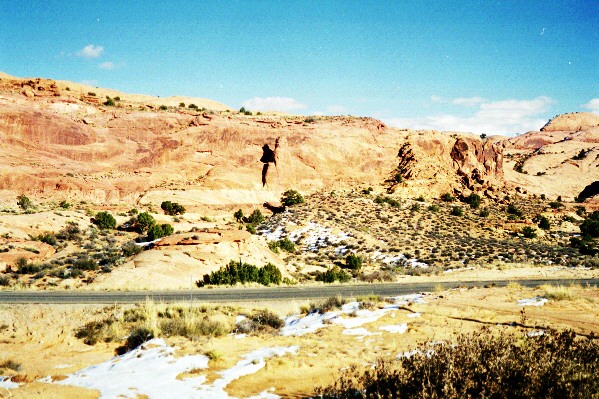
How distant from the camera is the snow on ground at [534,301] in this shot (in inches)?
509

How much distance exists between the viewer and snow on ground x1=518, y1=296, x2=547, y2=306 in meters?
12.9

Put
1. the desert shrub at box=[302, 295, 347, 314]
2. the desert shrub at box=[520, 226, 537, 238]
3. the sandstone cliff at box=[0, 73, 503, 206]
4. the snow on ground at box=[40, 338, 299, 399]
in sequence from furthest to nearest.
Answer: the sandstone cliff at box=[0, 73, 503, 206], the desert shrub at box=[520, 226, 537, 238], the desert shrub at box=[302, 295, 347, 314], the snow on ground at box=[40, 338, 299, 399]

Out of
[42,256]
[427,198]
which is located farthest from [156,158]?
[427,198]

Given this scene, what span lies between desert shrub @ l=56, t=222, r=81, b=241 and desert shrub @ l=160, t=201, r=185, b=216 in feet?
35.9

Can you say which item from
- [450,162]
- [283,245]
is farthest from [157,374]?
[450,162]

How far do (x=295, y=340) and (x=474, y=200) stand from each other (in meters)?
51.7

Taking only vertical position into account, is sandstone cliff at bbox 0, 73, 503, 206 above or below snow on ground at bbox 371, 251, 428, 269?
above

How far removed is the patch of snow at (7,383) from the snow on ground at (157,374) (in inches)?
20.6

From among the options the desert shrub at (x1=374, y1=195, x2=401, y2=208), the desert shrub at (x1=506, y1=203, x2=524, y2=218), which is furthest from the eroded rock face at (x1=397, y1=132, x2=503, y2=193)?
the desert shrub at (x1=374, y1=195, x2=401, y2=208)

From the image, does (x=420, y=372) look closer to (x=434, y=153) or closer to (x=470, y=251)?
(x=470, y=251)

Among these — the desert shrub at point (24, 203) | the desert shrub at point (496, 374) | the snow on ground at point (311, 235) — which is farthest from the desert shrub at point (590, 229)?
the desert shrub at point (24, 203)

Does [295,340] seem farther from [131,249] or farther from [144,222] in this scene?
[144,222]

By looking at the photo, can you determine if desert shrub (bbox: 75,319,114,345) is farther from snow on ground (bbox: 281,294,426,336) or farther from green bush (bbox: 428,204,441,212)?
green bush (bbox: 428,204,441,212)

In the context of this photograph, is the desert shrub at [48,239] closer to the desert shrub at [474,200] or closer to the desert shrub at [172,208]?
the desert shrub at [172,208]
